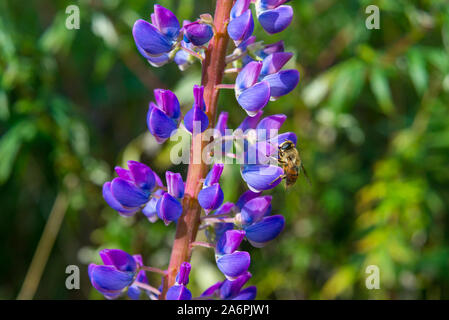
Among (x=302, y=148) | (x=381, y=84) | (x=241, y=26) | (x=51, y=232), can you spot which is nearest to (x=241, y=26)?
(x=241, y=26)

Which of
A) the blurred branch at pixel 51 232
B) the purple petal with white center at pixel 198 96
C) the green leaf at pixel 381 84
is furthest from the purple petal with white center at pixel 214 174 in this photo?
the blurred branch at pixel 51 232

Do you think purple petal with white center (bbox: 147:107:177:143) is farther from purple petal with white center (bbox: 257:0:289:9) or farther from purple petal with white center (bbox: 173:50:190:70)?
purple petal with white center (bbox: 257:0:289:9)

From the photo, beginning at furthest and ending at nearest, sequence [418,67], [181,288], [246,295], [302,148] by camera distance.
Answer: [302,148] < [418,67] < [246,295] < [181,288]

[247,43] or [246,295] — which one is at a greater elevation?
[247,43]

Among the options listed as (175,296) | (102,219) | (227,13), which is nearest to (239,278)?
(175,296)

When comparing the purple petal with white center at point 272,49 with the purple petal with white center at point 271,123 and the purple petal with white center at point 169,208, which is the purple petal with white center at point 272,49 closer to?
the purple petal with white center at point 271,123

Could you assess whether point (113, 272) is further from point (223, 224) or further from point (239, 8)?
point (239, 8)

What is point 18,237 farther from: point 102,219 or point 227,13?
point 227,13
